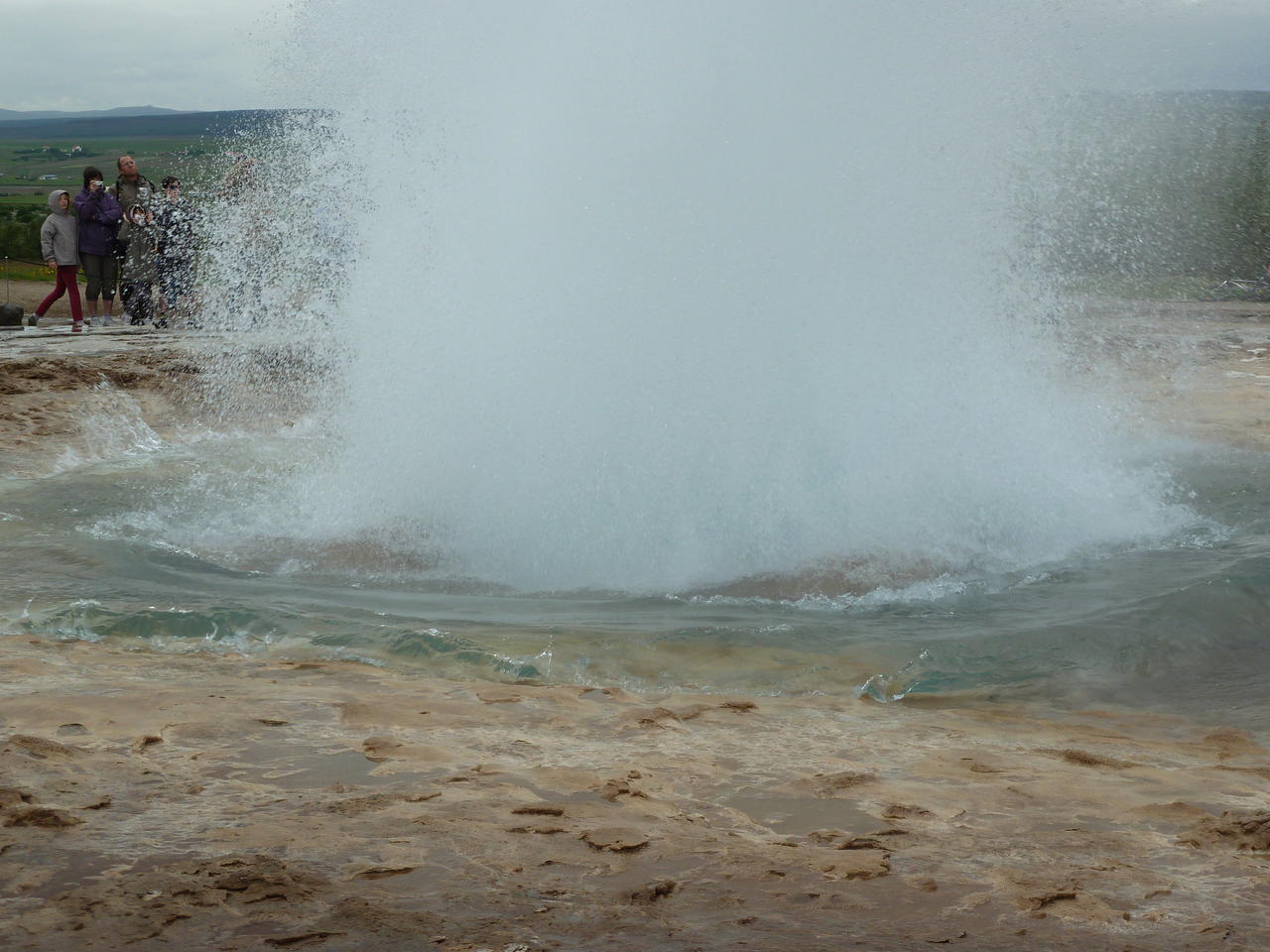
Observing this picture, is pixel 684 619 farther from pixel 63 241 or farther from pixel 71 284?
pixel 71 284

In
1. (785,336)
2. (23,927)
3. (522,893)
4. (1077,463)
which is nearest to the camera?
(23,927)

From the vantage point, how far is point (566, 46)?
22.7ft

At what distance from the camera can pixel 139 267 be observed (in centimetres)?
1305

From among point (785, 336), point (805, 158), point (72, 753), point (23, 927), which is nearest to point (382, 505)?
point (785, 336)

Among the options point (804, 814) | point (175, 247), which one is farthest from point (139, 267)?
point (804, 814)

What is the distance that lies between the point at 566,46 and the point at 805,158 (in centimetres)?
143

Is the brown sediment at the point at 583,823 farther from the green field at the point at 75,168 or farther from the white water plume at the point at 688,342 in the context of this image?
the green field at the point at 75,168

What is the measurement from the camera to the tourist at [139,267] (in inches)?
495

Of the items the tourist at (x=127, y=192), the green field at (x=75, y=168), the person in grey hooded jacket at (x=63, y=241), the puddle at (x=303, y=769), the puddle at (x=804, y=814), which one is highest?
the green field at (x=75, y=168)

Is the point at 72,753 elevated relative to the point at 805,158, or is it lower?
lower

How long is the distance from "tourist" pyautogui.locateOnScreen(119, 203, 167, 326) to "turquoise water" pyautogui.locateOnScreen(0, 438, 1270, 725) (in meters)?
6.50

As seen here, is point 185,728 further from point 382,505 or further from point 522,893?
point 382,505

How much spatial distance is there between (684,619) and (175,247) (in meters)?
9.58

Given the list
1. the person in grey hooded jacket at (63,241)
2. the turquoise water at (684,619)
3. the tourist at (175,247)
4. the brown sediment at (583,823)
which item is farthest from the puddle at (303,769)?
the person in grey hooded jacket at (63,241)
